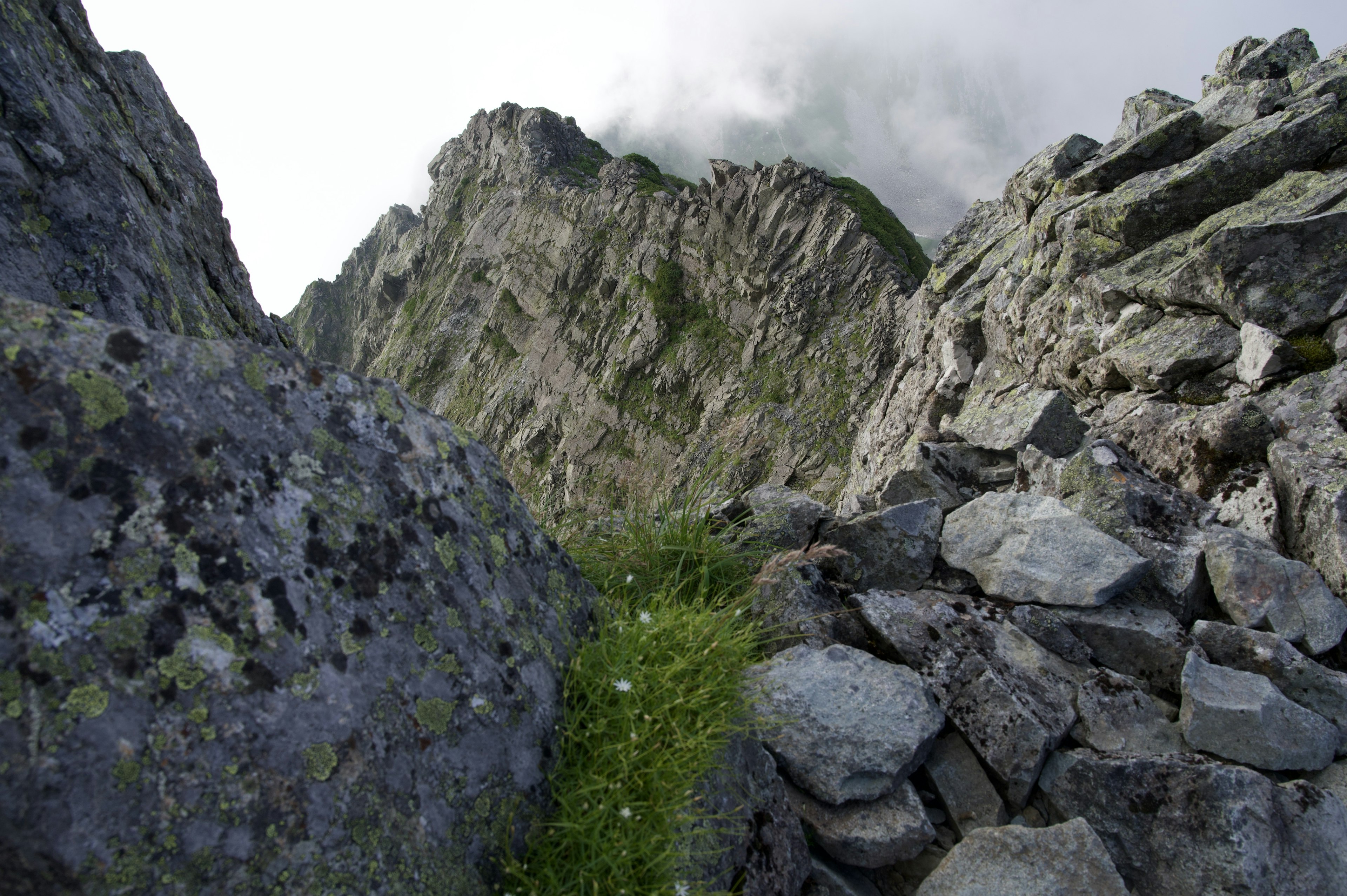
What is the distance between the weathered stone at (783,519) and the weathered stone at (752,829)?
263cm

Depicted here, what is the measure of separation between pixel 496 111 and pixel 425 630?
366 feet

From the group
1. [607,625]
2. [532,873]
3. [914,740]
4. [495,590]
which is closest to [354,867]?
[532,873]

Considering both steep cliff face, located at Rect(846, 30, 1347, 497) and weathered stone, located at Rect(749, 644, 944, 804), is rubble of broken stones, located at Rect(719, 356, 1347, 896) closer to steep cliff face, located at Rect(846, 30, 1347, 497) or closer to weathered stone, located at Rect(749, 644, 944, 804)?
weathered stone, located at Rect(749, 644, 944, 804)

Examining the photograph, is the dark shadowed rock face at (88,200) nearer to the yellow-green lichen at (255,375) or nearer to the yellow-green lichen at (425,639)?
the yellow-green lichen at (255,375)

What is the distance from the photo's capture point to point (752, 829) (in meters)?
3.97

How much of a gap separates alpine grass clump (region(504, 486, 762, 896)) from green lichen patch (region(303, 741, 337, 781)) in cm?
105

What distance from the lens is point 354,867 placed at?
2869 mm

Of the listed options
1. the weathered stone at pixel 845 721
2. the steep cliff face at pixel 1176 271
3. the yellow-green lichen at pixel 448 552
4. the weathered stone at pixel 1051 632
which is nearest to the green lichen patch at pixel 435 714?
the yellow-green lichen at pixel 448 552

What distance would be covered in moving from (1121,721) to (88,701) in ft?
21.8

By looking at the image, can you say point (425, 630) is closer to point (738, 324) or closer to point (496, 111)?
point (738, 324)

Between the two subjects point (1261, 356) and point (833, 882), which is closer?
point (833, 882)

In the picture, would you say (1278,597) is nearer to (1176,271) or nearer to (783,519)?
(783,519)

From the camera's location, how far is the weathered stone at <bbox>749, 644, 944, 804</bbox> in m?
4.46

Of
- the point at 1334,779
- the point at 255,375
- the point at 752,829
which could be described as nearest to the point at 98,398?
the point at 255,375
